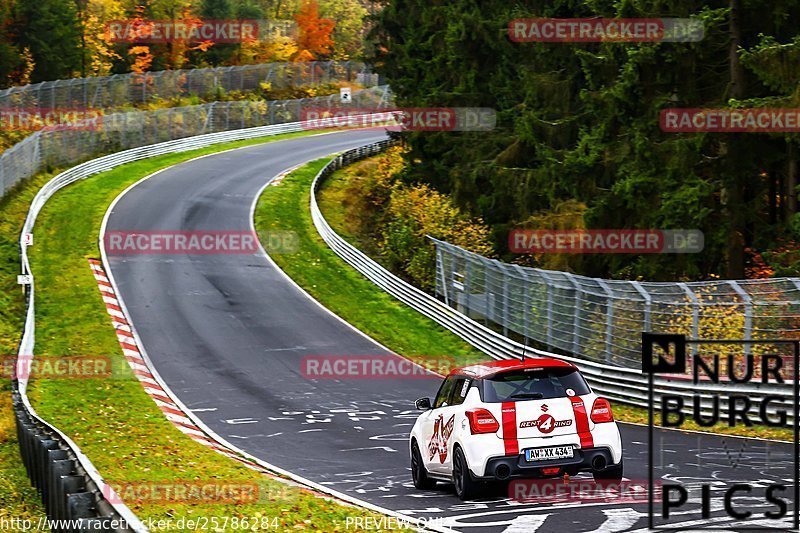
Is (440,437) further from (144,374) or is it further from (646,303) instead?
(144,374)

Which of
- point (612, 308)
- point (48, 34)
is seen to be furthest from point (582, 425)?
point (48, 34)

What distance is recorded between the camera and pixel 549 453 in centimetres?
1305

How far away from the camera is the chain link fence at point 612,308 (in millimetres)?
19531

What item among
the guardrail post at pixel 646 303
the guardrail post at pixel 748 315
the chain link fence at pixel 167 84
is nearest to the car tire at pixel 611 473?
the guardrail post at pixel 748 315

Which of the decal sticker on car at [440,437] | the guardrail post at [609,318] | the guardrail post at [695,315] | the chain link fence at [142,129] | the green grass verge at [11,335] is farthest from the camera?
the chain link fence at [142,129]

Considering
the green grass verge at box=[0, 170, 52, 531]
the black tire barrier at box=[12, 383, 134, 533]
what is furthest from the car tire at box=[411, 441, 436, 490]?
the green grass verge at box=[0, 170, 52, 531]

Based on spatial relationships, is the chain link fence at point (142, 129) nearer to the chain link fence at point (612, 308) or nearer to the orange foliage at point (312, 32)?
the orange foliage at point (312, 32)

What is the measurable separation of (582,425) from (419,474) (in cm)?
294

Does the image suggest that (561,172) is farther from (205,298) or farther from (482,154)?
(205,298)

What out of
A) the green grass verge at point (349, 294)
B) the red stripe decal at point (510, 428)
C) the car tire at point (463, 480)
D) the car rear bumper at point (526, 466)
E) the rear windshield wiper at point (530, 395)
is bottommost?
the green grass verge at point (349, 294)

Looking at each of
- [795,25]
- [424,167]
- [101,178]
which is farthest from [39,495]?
[101,178]

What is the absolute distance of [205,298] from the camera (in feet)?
123

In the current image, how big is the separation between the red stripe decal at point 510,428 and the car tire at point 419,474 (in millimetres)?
2163

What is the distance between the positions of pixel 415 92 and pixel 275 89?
39534 mm
